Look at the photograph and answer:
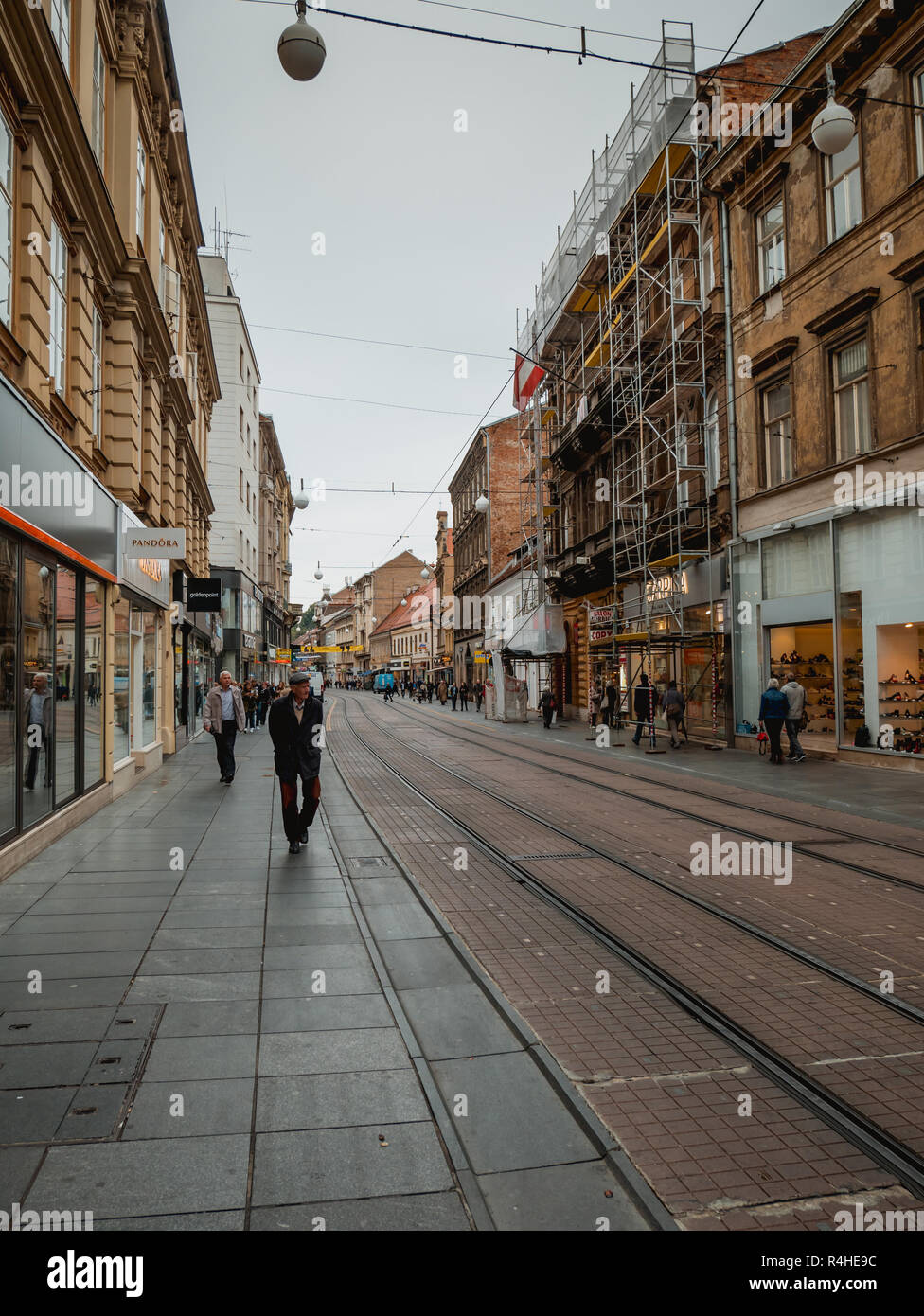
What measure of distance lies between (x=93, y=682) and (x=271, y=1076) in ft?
30.1

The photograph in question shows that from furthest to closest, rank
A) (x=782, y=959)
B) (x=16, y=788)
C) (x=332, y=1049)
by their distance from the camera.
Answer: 1. (x=16, y=788)
2. (x=782, y=959)
3. (x=332, y=1049)

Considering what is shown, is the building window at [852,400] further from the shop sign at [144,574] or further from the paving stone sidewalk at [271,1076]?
the paving stone sidewalk at [271,1076]

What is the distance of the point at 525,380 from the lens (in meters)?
33.7

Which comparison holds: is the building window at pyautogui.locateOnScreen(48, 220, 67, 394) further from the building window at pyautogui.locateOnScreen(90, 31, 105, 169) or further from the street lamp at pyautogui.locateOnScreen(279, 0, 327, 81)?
the street lamp at pyautogui.locateOnScreen(279, 0, 327, 81)

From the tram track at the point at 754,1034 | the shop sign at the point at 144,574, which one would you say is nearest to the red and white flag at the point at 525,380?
the shop sign at the point at 144,574

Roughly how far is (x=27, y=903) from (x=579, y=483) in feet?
97.0

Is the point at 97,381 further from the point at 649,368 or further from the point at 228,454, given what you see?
the point at 228,454

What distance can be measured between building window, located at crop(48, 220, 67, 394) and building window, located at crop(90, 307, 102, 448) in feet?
5.76

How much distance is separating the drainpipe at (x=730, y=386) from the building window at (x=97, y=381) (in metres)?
13.4

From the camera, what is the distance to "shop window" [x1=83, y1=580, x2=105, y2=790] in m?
11.4

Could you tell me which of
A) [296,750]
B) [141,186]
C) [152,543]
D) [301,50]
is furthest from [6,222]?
[141,186]
